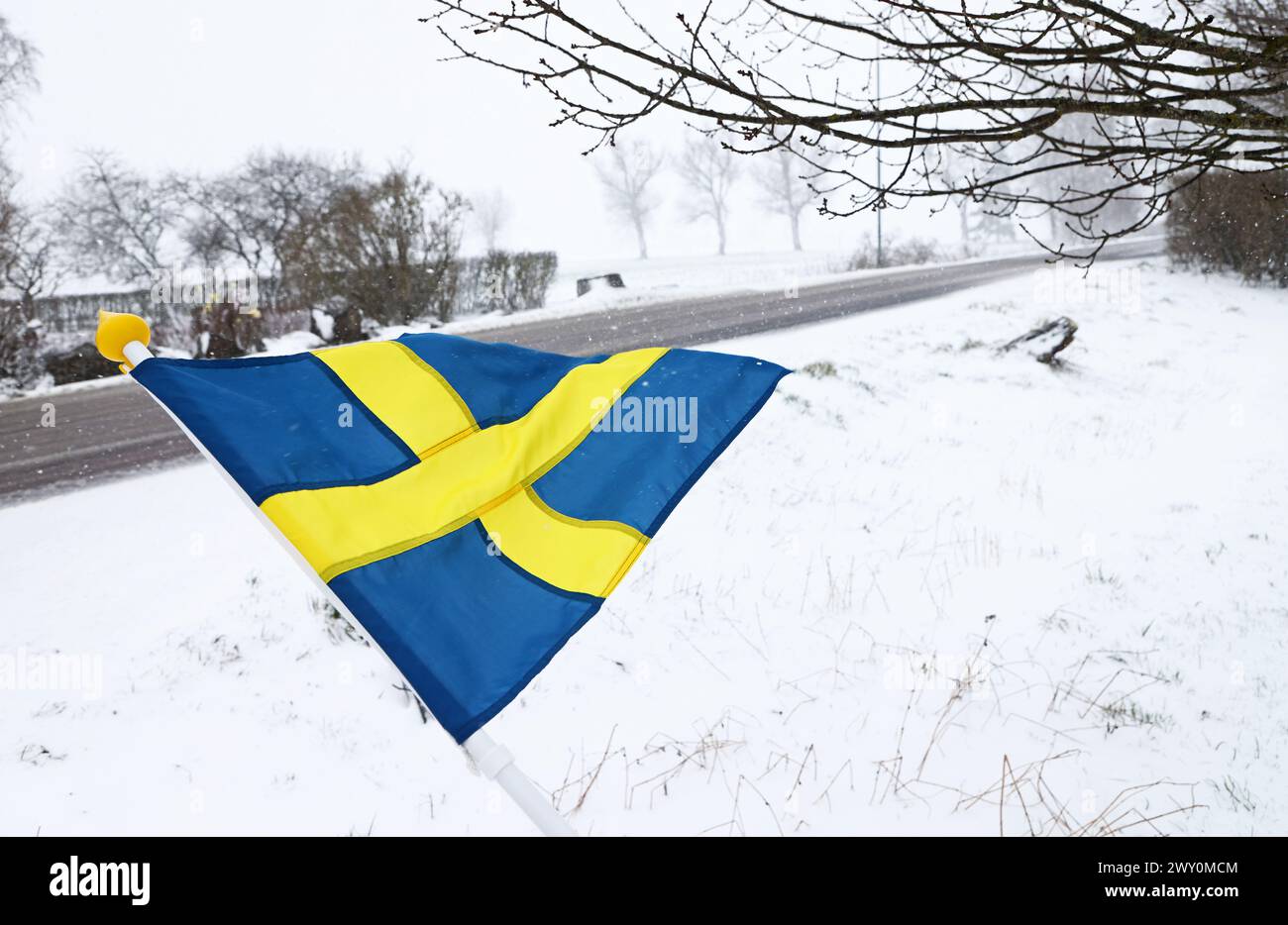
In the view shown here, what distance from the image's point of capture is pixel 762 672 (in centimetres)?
441

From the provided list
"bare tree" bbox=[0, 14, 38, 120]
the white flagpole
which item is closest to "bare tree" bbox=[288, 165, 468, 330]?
"bare tree" bbox=[0, 14, 38, 120]

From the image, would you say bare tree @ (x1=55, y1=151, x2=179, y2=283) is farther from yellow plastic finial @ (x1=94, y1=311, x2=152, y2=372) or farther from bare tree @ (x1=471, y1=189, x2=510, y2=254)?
bare tree @ (x1=471, y1=189, x2=510, y2=254)

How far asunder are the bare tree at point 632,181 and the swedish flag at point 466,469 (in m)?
61.8

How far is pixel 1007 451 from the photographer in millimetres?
8258

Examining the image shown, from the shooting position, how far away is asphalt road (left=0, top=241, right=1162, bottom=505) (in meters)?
6.59

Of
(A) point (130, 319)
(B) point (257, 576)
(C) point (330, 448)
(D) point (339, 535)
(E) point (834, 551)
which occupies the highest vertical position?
(A) point (130, 319)

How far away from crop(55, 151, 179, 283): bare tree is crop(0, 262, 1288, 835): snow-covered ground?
27401 mm

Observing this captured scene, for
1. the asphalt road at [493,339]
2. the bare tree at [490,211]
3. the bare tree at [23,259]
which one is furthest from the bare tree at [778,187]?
the bare tree at [23,259]

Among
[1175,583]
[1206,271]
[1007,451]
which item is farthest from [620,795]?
[1206,271]

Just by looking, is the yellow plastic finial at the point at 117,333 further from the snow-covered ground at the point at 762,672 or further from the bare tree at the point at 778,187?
the bare tree at the point at 778,187

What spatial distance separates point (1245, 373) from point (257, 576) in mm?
12920

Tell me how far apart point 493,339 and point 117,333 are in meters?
11.8

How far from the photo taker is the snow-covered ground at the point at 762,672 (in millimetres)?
3246
